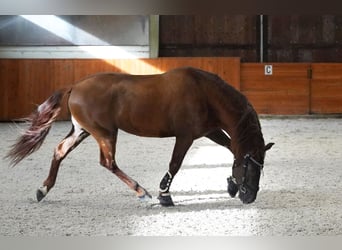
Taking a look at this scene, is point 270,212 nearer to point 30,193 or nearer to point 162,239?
point 30,193

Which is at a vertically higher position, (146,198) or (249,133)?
(249,133)

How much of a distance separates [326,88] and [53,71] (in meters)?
3.76

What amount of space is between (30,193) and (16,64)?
12.5 feet

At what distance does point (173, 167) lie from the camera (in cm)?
205

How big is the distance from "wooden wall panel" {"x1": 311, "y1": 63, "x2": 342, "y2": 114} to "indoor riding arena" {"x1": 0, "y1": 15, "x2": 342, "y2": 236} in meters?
0.02

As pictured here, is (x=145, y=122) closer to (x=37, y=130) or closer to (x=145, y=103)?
(x=145, y=103)

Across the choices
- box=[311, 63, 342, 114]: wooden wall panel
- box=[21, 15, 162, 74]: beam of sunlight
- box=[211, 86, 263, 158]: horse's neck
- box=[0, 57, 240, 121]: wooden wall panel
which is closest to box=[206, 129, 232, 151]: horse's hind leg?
box=[211, 86, 263, 158]: horse's neck

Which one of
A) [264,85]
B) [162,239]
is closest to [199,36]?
[264,85]

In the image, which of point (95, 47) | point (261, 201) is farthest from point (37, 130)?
point (95, 47)

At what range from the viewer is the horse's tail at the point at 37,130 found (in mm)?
1787

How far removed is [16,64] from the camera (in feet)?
19.2

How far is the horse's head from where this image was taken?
1.80m

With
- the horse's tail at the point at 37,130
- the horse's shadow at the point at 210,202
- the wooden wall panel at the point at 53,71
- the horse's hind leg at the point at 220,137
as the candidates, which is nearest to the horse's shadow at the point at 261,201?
the horse's shadow at the point at 210,202

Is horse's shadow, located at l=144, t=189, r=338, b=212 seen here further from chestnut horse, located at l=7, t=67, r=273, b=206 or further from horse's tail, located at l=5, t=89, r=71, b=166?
horse's tail, located at l=5, t=89, r=71, b=166
